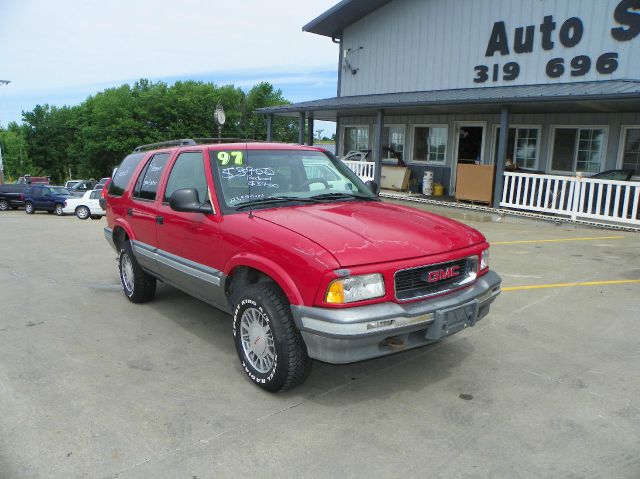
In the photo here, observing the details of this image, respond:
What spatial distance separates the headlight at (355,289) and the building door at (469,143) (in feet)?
47.8

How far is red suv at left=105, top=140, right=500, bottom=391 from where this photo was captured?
321 cm

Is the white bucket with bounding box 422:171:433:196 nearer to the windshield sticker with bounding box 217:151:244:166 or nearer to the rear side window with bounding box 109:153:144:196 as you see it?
the rear side window with bounding box 109:153:144:196

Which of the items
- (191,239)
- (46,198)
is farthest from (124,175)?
(46,198)

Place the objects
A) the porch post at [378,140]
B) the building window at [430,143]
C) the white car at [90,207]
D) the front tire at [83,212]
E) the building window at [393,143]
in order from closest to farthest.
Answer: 1. the porch post at [378,140]
2. the building window at [430,143]
3. the building window at [393,143]
4. the white car at [90,207]
5. the front tire at [83,212]

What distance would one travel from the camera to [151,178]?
17.9 feet

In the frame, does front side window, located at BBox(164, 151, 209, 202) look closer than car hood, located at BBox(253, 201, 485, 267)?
No

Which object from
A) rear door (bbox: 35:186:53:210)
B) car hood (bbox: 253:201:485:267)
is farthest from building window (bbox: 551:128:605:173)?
rear door (bbox: 35:186:53:210)

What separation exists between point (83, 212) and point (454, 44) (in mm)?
18469

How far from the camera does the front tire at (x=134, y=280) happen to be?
5742 millimetres

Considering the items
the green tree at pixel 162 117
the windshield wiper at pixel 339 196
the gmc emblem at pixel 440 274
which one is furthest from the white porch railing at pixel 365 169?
the green tree at pixel 162 117

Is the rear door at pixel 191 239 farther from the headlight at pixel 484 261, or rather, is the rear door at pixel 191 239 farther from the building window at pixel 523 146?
the building window at pixel 523 146

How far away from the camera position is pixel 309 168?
482 centimetres

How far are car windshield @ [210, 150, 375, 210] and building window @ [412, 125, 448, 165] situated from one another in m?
13.8

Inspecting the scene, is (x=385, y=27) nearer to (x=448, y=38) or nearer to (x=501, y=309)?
(x=448, y=38)
